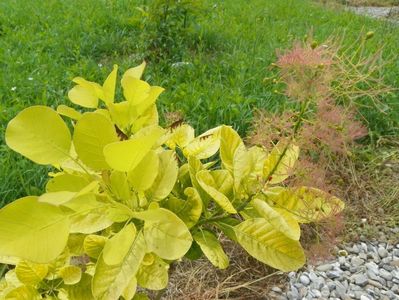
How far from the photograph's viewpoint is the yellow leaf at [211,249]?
1.02 metres

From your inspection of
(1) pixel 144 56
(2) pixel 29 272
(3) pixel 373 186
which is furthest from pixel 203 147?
(1) pixel 144 56

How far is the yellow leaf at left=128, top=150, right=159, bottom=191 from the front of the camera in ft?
2.85

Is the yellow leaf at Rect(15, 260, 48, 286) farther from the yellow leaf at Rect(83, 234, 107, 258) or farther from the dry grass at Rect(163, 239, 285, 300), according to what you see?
the dry grass at Rect(163, 239, 285, 300)

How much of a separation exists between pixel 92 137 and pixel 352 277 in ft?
5.48

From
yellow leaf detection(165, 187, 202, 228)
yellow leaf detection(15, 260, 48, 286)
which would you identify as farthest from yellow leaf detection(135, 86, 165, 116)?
yellow leaf detection(15, 260, 48, 286)

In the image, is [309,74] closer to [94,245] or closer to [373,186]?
[94,245]

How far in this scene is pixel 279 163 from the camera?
101 cm

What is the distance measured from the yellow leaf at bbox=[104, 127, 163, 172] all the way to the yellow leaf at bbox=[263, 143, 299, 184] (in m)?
0.34

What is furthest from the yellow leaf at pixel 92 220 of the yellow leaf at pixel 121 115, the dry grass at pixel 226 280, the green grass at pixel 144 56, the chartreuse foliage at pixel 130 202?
the green grass at pixel 144 56

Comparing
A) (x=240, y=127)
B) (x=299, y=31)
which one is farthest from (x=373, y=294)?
(x=299, y=31)

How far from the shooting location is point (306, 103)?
0.88 metres

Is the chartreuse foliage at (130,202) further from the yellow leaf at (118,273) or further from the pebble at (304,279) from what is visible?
the pebble at (304,279)

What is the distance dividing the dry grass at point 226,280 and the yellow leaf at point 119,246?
98 cm

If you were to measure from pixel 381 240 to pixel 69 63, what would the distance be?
8.78 ft
